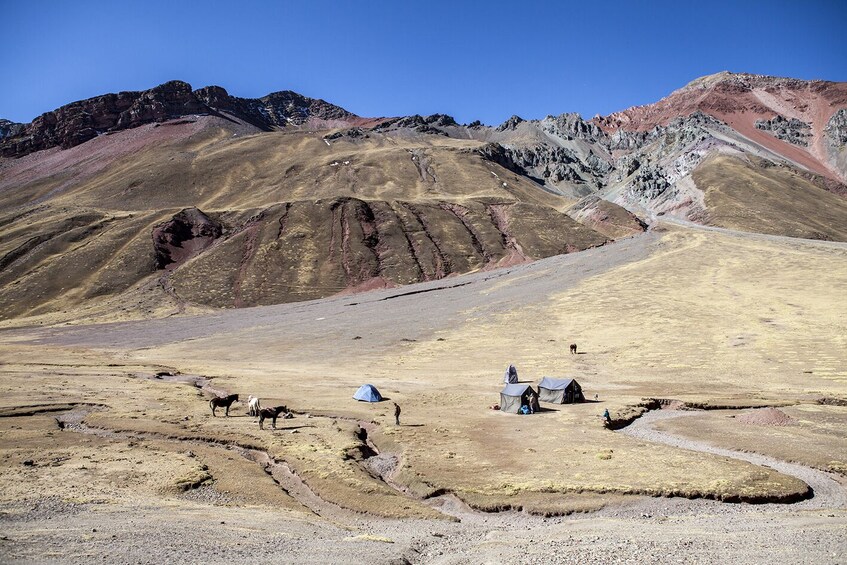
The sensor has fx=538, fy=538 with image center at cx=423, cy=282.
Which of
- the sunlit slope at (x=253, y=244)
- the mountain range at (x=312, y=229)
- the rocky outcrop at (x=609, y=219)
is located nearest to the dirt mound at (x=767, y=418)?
the mountain range at (x=312, y=229)

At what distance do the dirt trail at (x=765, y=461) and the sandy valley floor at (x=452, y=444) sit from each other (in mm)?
168

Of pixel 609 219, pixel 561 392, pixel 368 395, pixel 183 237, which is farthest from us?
pixel 609 219

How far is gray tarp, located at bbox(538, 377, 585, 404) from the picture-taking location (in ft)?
142

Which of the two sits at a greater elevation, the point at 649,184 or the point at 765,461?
the point at 649,184

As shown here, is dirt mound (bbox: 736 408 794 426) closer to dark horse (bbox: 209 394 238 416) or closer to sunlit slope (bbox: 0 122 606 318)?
dark horse (bbox: 209 394 238 416)

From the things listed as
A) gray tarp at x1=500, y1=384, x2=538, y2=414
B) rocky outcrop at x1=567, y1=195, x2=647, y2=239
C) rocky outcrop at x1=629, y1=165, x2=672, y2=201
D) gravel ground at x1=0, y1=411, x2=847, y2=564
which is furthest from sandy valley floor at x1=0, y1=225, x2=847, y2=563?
rocky outcrop at x1=629, y1=165, x2=672, y2=201

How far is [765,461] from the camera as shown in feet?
90.3

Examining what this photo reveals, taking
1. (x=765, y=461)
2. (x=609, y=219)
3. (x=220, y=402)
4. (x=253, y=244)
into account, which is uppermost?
(x=609, y=219)

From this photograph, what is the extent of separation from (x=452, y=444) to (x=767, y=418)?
21.7 metres

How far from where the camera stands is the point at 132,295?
114 metres

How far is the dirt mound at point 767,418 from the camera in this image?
3503cm

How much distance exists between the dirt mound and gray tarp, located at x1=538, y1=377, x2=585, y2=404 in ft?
37.5

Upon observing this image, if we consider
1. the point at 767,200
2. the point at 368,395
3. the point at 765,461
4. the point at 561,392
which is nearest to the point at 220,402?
the point at 368,395

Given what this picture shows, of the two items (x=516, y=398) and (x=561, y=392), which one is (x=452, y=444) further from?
(x=561, y=392)
